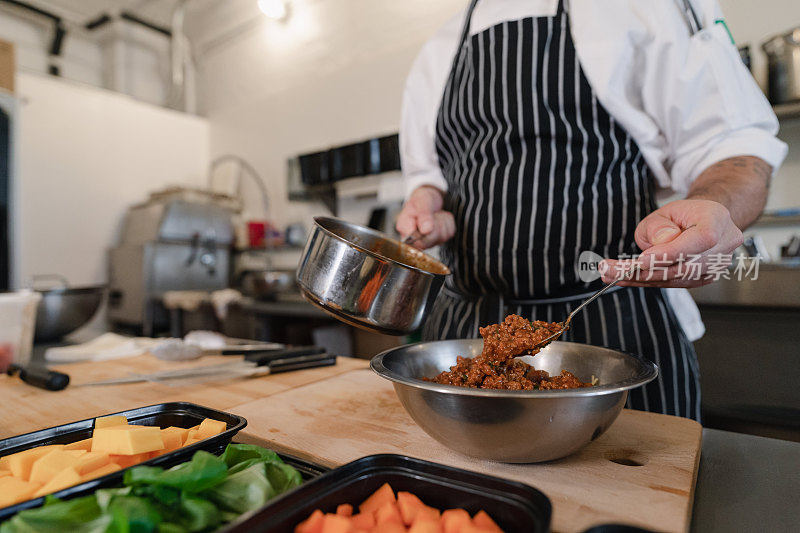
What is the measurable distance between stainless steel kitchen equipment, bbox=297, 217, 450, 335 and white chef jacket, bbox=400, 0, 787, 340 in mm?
629

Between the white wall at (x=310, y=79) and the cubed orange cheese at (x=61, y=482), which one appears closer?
the cubed orange cheese at (x=61, y=482)

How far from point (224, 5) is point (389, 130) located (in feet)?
7.68

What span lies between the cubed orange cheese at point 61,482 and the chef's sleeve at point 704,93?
3.88 ft

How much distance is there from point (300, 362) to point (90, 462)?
70cm

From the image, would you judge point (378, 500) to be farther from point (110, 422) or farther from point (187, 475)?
point (110, 422)

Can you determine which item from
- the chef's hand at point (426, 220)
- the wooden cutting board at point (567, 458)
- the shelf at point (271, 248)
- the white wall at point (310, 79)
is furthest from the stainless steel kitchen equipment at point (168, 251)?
the wooden cutting board at point (567, 458)

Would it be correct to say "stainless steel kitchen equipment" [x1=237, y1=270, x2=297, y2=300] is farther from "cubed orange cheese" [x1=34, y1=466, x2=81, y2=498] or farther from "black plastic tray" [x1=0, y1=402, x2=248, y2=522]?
"cubed orange cheese" [x1=34, y1=466, x2=81, y2=498]

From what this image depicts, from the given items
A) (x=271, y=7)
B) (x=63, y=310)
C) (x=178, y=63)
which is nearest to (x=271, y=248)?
(x=271, y=7)

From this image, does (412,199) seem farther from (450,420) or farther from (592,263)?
(450,420)

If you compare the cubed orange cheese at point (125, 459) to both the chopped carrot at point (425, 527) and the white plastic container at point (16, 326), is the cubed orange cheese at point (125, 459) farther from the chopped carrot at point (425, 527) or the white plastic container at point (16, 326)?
the white plastic container at point (16, 326)

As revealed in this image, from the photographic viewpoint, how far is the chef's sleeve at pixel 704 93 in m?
0.98

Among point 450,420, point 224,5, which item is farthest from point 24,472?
point 224,5

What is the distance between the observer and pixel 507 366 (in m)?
0.69

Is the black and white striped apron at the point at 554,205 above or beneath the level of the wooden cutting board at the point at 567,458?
above
